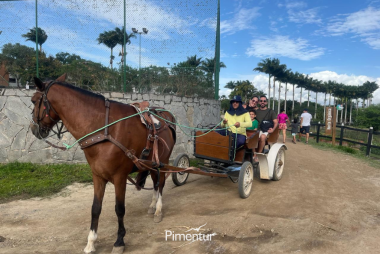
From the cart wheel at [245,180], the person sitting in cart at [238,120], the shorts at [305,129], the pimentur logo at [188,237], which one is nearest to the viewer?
the pimentur logo at [188,237]

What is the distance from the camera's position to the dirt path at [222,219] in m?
3.11

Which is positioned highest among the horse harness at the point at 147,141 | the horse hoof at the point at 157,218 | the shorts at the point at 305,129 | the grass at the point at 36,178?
the horse harness at the point at 147,141

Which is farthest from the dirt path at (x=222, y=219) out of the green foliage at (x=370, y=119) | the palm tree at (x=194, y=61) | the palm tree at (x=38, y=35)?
the green foliage at (x=370, y=119)

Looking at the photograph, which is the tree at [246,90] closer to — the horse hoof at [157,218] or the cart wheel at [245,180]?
the cart wheel at [245,180]

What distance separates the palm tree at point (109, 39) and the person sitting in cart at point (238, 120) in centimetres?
360

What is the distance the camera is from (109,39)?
267 inches

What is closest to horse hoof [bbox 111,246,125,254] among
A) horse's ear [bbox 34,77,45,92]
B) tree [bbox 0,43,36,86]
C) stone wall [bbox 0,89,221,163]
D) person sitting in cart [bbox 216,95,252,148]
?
horse's ear [bbox 34,77,45,92]

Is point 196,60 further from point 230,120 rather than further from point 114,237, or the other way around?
point 114,237

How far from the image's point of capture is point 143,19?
7.02 meters

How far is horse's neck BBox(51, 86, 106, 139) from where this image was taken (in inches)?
113

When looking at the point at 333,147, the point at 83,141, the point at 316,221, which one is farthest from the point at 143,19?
the point at 333,147

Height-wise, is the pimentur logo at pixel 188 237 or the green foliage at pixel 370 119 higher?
the green foliage at pixel 370 119

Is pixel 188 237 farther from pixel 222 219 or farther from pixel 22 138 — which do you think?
pixel 22 138

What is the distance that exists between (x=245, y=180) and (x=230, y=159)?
1.59ft
